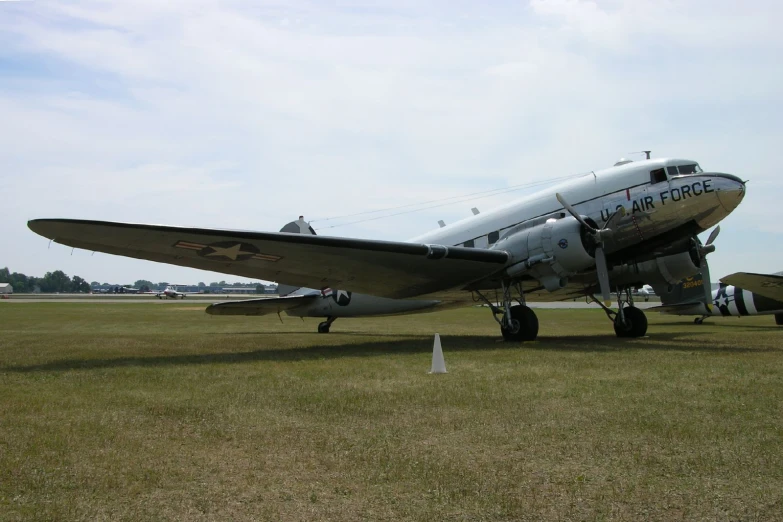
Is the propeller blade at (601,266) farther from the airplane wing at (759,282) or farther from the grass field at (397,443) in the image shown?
the airplane wing at (759,282)

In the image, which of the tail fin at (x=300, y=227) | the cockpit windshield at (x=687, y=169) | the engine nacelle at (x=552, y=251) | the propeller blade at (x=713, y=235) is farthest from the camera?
the tail fin at (x=300, y=227)

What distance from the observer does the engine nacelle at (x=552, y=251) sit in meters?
13.7

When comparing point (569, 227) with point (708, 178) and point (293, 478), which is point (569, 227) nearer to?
point (708, 178)

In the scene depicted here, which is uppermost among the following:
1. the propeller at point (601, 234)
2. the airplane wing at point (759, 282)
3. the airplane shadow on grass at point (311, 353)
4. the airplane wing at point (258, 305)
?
the propeller at point (601, 234)

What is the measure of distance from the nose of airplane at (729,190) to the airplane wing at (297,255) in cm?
453

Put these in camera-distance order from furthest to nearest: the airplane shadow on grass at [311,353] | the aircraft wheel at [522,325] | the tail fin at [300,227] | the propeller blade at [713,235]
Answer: the tail fin at [300,227]
the propeller blade at [713,235]
the aircraft wheel at [522,325]
the airplane shadow on grass at [311,353]

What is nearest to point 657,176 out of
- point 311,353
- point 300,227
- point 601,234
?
point 601,234

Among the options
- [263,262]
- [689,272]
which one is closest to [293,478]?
[263,262]

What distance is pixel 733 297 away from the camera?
2680cm

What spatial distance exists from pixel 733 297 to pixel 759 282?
5796 mm

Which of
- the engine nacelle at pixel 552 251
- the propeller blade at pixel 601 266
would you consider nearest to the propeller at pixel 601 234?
the propeller blade at pixel 601 266

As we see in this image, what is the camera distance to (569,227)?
45.2 ft

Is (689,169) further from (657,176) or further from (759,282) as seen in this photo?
(759,282)

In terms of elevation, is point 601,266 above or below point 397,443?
above
